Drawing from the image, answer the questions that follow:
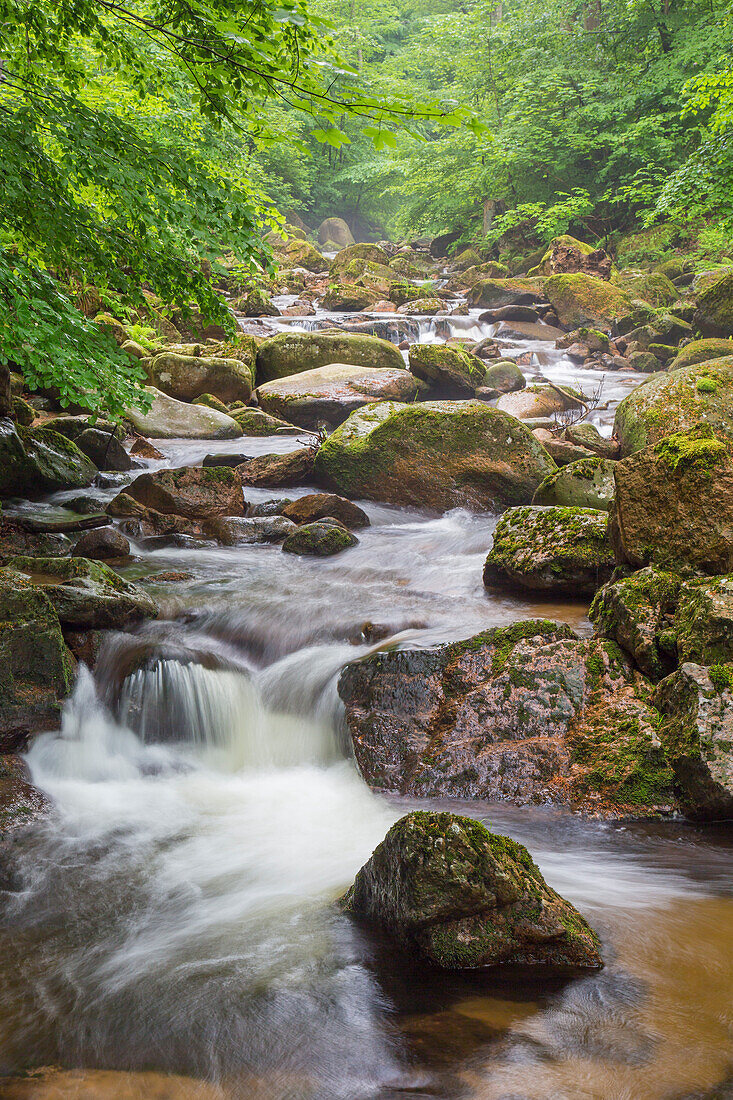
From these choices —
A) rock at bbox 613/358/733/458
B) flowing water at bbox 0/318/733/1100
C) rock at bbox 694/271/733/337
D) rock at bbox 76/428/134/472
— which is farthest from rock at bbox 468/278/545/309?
flowing water at bbox 0/318/733/1100

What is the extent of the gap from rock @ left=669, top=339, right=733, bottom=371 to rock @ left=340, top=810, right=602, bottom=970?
16201 millimetres

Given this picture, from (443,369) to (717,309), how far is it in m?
8.52

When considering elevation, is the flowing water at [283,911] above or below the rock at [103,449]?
below

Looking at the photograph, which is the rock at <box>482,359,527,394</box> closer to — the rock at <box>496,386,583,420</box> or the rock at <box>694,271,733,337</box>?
the rock at <box>496,386,583,420</box>

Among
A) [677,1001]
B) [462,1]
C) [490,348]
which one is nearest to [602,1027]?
[677,1001]

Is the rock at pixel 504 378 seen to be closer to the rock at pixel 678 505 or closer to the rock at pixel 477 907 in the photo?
the rock at pixel 678 505

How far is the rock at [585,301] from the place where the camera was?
22.3m

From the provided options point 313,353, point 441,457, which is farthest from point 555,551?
point 313,353

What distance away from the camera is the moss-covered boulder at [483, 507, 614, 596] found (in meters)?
5.81

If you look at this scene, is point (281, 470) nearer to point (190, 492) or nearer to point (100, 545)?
point (190, 492)

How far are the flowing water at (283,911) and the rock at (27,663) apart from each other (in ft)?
0.51

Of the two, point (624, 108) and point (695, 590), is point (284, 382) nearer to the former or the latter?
point (695, 590)

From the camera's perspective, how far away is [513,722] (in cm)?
435

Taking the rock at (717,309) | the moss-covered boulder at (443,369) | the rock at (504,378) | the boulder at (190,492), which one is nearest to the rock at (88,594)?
the boulder at (190,492)
